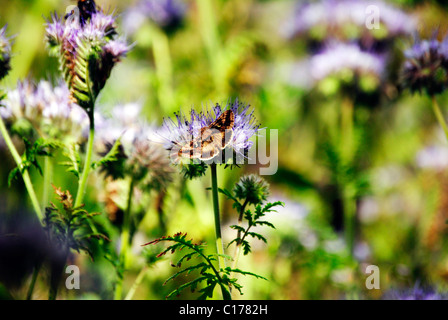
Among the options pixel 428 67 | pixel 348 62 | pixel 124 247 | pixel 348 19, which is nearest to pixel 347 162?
pixel 348 62

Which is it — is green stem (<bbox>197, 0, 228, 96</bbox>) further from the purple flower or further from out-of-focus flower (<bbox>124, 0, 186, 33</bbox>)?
the purple flower

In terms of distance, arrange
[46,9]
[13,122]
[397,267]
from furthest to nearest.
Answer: [46,9]
[397,267]
[13,122]

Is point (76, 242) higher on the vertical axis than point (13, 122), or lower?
lower

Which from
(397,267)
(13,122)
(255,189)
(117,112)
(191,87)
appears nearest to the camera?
(255,189)

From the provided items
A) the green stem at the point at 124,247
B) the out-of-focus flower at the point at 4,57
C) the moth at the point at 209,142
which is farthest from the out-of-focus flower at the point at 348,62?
the out-of-focus flower at the point at 4,57

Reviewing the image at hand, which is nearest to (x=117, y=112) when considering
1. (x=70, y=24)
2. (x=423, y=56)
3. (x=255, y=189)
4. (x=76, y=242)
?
(x=70, y=24)

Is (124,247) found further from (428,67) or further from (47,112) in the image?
(428,67)
